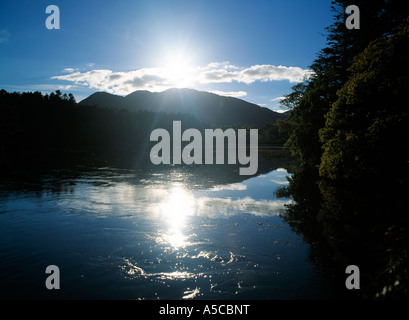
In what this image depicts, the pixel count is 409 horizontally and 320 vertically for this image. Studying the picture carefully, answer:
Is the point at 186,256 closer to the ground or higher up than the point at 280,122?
closer to the ground

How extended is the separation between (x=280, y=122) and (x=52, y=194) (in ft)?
227

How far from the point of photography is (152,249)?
11.9 m

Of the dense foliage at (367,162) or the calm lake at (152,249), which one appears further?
the dense foliage at (367,162)

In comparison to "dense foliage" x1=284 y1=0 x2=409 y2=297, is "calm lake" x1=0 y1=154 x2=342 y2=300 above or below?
below

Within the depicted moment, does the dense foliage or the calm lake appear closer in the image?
the calm lake

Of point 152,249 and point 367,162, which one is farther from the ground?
point 367,162

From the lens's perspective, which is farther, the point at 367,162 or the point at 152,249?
the point at 367,162

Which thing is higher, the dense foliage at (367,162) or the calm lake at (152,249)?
the dense foliage at (367,162)

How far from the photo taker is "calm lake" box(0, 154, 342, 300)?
8737 mm

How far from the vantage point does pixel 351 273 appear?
9734 mm

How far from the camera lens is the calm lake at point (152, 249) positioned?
344 inches
